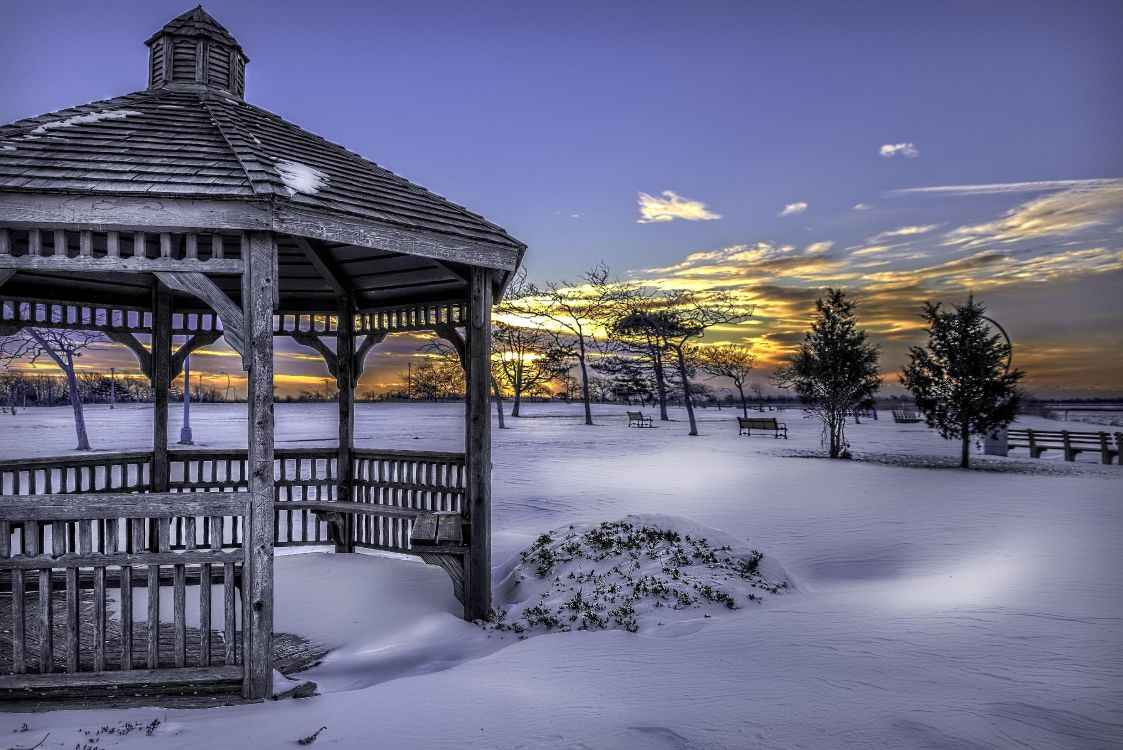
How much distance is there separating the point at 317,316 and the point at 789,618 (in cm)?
757

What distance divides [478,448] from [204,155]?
12.2 ft

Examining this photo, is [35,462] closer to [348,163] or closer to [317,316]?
[317,316]

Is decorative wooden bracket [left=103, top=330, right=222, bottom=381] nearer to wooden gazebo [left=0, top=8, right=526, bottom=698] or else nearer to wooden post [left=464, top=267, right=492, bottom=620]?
wooden gazebo [left=0, top=8, right=526, bottom=698]

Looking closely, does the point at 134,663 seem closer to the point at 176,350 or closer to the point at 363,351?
the point at 363,351

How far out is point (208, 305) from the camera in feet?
19.9

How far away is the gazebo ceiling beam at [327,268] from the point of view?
26.2 ft

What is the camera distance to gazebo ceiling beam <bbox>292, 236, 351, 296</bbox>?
26.2 ft

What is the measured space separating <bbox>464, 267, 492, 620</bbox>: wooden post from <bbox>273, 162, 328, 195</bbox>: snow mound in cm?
175

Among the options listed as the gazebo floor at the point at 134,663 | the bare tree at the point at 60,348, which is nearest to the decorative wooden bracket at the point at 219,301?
the gazebo floor at the point at 134,663

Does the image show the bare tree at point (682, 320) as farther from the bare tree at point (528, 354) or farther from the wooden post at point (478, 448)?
the wooden post at point (478, 448)

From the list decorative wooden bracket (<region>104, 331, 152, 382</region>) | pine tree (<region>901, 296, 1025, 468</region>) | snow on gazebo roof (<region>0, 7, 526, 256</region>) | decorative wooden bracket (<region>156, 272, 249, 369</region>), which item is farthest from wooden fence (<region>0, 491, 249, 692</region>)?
A: pine tree (<region>901, 296, 1025, 468</region>)

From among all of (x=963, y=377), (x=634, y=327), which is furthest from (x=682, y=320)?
(x=963, y=377)

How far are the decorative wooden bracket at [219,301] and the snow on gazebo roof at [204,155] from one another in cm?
59

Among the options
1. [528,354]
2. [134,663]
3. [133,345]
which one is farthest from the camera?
[528,354]
